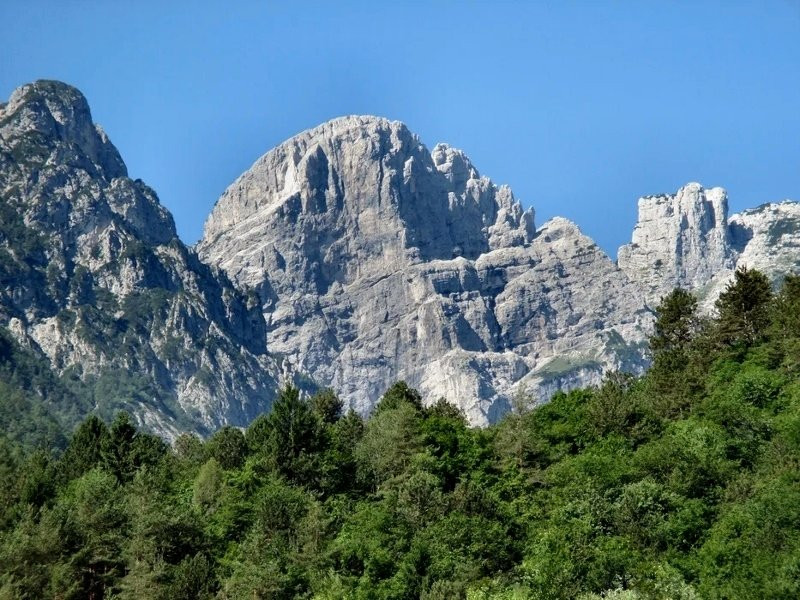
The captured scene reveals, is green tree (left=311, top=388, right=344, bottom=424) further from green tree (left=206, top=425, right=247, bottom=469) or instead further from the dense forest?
the dense forest

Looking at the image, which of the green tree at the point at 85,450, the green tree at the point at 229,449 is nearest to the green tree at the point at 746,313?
the green tree at the point at 229,449

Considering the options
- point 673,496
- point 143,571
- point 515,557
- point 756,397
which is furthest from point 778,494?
point 143,571

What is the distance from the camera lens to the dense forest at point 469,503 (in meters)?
80.8

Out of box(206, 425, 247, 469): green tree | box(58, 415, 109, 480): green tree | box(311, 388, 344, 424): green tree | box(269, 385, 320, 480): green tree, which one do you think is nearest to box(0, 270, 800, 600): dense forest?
box(269, 385, 320, 480): green tree

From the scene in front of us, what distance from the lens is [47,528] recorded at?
9300 cm

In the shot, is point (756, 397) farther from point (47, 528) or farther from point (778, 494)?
point (47, 528)

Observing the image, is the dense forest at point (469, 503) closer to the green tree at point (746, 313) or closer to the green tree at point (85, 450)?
the green tree at point (746, 313)

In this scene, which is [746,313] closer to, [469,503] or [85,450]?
[469,503]

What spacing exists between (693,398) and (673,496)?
36.9 meters

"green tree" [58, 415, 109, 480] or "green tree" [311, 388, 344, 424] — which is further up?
"green tree" [311, 388, 344, 424]

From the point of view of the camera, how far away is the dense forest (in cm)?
8075

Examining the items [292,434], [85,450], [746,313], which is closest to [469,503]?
[292,434]

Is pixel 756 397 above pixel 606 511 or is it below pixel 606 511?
above

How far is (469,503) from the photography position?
99.3 meters
